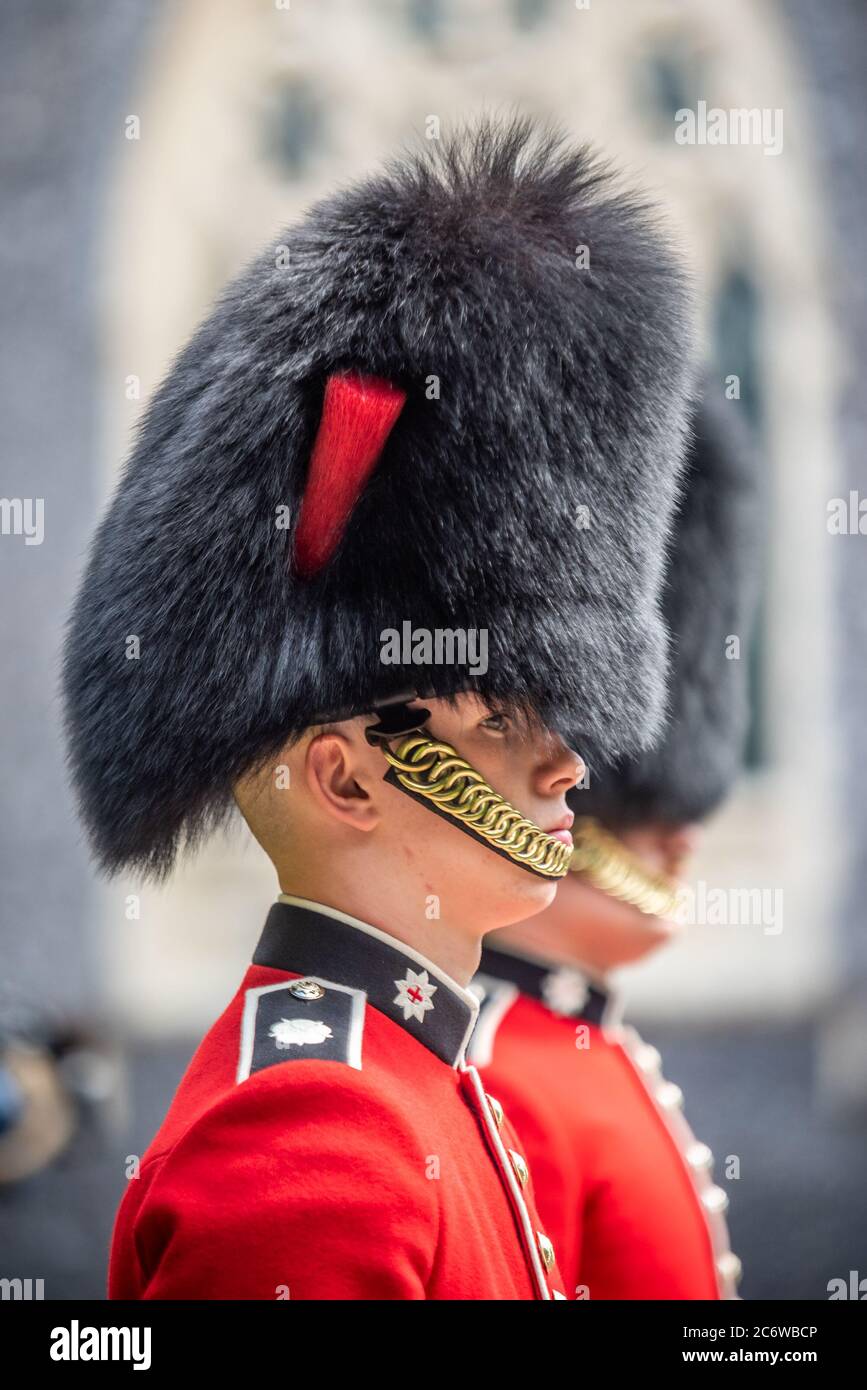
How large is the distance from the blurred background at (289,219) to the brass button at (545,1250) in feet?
7.63

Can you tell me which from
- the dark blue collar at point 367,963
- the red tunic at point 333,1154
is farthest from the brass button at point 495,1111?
the dark blue collar at point 367,963

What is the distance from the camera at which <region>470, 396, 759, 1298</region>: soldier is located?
1.74 metres

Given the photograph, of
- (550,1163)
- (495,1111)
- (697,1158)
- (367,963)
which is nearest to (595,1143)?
(550,1163)

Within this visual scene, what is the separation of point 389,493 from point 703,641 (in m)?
1.05

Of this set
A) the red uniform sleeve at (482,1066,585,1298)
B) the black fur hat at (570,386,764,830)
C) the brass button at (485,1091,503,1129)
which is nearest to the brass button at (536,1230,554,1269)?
the brass button at (485,1091,503,1129)

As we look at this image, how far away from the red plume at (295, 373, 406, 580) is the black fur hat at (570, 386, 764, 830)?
0.80 m

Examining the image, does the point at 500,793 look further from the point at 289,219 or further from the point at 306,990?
the point at 289,219

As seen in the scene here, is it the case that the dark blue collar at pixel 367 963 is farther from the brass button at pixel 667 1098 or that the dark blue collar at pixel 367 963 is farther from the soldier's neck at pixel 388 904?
the brass button at pixel 667 1098

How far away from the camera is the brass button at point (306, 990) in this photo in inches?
51.7

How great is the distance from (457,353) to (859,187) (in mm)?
3384

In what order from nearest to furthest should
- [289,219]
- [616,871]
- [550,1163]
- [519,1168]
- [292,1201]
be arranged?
[292,1201]
[519,1168]
[550,1163]
[616,871]
[289,219]

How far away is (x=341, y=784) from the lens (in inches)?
51.9
